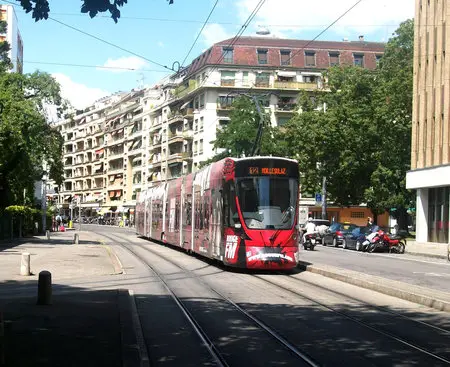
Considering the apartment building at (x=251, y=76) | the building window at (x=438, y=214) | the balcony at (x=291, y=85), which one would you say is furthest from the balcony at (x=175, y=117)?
the building window at (x=438, y=214)

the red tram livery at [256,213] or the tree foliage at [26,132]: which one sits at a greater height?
the tree foliage at [26,132]

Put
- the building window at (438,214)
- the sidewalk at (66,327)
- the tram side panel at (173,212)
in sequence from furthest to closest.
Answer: the building window at (438,214) < the tram side panel at (173,212) < the sidewalk at (66,327)

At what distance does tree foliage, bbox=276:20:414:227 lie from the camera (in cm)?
5431

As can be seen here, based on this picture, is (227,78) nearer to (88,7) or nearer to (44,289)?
(44,289)

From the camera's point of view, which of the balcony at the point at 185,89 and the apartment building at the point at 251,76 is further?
the balcony at the point at 185,89

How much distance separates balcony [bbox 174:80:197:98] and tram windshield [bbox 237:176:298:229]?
70340 mm

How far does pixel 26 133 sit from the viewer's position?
114 ft

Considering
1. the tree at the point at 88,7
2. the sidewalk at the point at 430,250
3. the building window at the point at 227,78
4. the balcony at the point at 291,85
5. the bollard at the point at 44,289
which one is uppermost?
the building window at the point at 227,78

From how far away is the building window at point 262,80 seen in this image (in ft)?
287

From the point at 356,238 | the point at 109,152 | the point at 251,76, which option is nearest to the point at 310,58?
the point at 251,76

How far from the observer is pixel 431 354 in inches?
341

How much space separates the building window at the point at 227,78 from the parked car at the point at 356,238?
1864 inches

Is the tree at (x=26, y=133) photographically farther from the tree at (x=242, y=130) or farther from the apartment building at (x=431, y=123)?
the tree at (x=242, y=130)

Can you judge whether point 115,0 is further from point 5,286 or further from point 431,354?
point 5,286
